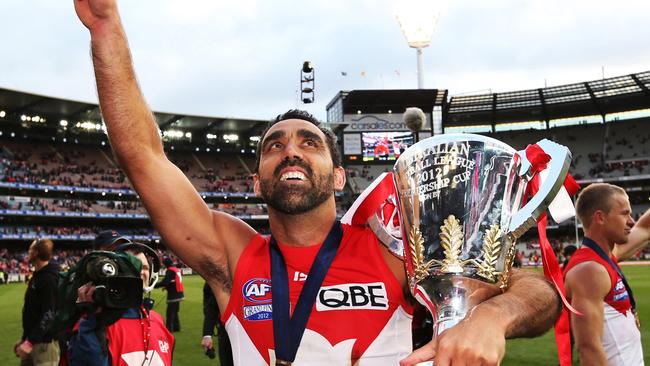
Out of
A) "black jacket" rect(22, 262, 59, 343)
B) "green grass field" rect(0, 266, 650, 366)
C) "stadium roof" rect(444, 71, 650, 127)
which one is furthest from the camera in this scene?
"stadium roof" rect(444, 71, 650, 127)

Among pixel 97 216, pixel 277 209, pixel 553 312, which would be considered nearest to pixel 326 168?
pixel 277 209

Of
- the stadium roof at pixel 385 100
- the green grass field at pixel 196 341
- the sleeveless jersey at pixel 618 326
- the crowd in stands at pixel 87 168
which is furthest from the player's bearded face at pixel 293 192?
the stadium roof at pixel 385 100

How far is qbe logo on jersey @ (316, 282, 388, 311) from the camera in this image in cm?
212

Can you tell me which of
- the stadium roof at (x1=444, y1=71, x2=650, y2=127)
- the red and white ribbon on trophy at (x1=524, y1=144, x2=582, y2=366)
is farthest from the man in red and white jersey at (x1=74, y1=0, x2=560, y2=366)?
the stadium roof at (x1=444, y1=71, x2=650, y2=127)

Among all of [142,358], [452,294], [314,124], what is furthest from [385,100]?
[452,294]

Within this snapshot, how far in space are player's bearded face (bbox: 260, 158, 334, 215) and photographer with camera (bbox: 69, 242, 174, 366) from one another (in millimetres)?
1405

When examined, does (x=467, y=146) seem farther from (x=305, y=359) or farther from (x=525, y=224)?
(x=305, y=359)

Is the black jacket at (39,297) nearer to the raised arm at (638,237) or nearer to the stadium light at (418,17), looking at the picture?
the stadium light at (418,17)

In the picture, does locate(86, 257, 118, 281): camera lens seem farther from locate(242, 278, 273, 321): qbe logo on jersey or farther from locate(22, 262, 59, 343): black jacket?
locate(22, 262, 59, 343): black jacket

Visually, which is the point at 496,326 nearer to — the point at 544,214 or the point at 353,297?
the point at 544,214

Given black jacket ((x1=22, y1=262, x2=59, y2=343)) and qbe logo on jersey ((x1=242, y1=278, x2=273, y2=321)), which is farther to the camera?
black jacket ((x1=22, y1=262, x2=59, y2=343))

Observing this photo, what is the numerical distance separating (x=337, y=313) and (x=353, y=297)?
3.3 inches

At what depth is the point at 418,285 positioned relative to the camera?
4.63ft

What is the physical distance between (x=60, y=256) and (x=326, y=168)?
47530mm
